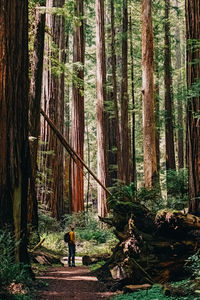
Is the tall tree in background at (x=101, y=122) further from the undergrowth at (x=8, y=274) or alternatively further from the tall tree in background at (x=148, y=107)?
the undergrowth at (x=8, y=274)

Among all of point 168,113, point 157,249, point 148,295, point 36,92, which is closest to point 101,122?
point 168,113

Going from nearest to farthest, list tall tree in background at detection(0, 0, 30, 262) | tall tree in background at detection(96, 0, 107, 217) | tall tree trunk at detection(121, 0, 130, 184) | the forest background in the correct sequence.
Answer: tall tree in background at detection(0, 0, 30, 262)
the forest background
tall tree in background at detection(96, 0, 107, 217)
tall tree trunk at detection(121, 0, 130, 184)

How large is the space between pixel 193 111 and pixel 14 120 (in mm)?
4370

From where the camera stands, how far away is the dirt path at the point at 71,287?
6812 millimetres

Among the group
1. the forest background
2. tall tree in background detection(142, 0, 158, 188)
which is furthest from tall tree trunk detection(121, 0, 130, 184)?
tall tree in background detection(142, 0, 158, 188)

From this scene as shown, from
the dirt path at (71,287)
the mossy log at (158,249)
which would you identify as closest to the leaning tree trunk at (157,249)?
the mossy log at (158,249)

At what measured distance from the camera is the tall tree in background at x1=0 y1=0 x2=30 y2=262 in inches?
283

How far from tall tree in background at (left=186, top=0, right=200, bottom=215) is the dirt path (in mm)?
3079

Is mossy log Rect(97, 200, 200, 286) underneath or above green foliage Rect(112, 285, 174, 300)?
above

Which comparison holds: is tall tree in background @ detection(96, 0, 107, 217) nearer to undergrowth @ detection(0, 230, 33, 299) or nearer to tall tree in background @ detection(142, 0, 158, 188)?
tall tree in background @ detection(142, 0, 158, 188)

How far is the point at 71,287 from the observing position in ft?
25.4

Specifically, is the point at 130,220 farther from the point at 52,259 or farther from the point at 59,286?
the point at 52,259

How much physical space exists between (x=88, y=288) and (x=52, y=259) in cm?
386

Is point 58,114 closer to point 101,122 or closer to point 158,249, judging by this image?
point 101,122
